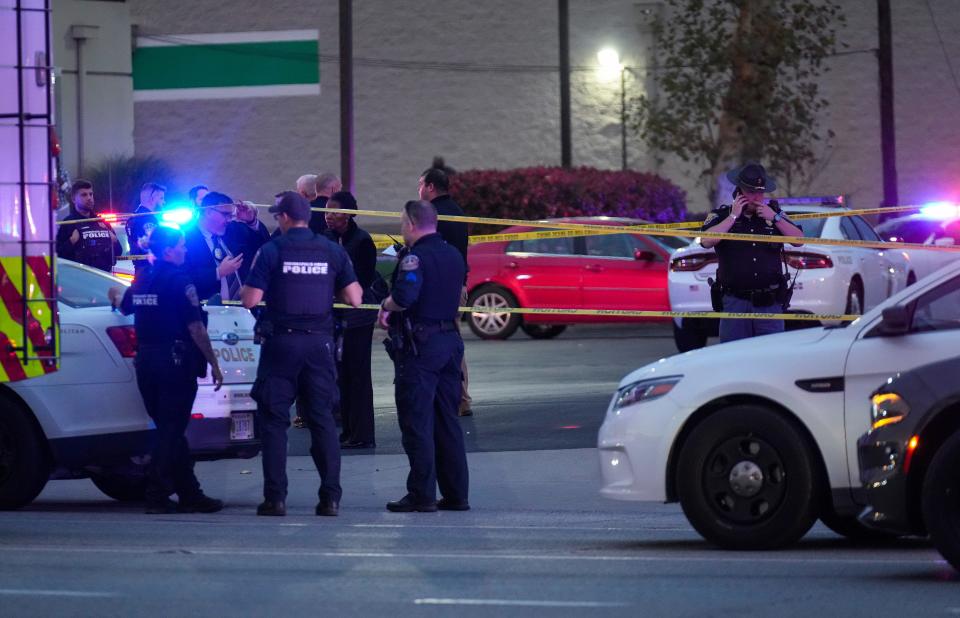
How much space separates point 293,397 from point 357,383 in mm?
3075

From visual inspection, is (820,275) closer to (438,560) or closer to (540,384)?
(540,384)

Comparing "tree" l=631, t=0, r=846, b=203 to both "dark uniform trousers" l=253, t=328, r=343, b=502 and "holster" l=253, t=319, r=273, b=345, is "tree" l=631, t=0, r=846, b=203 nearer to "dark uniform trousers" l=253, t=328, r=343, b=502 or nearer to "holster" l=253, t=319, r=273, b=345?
"dark uniform trousers" l=253, t=328, r=343, b=502

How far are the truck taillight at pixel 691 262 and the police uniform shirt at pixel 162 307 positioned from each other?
8.20 meters

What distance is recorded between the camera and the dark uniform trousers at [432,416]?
10.4 meters

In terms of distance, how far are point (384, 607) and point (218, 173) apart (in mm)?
36648

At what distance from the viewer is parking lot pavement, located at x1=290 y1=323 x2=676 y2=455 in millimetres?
13797

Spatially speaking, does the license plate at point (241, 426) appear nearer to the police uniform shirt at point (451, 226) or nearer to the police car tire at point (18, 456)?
the police car tire at point (18, 456)

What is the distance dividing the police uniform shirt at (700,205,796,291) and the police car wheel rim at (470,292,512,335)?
11.4 metres

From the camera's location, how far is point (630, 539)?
930 cm

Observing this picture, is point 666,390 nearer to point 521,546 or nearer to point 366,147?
point 521,546

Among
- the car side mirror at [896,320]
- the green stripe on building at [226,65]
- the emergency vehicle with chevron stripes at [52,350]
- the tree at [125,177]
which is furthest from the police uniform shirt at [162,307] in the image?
the green stripe on building at [226,65]

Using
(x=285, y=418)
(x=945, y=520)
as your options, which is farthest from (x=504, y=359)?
(x=945, y=520)

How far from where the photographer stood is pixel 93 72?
41500 millimetres

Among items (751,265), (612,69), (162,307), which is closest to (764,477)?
(751,265)
